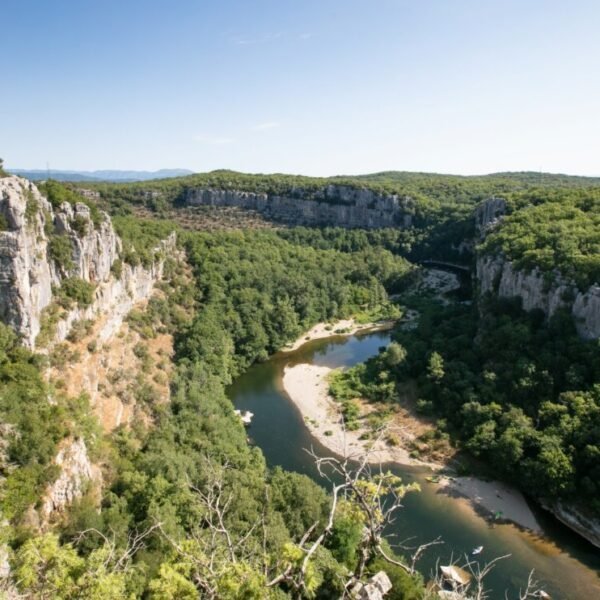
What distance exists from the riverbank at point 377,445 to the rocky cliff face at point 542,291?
1735cm

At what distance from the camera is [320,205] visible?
126 metres

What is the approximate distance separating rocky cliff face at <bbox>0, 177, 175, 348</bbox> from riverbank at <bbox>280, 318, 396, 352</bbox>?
26.3 m

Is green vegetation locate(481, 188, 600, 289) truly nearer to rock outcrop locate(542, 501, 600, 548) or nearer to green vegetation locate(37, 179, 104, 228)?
rock outcrop locate(542, 501, 600, 548)

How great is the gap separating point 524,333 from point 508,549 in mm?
22077

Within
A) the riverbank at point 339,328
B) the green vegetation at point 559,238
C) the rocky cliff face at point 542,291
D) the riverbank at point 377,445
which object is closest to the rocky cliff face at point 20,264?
the riverbank at point 377,445

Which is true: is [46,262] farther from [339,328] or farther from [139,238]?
[339,328]

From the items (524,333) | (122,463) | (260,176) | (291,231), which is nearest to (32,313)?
(122,463)

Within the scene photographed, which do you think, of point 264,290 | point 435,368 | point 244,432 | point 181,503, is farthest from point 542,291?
point 181,503

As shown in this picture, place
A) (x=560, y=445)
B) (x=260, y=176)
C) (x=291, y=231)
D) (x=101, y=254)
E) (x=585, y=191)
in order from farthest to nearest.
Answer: (x=260, y=176) < (x=291, y=231) < (x=585, y=191) < (x=101, y=254) < (x=560, y=445)

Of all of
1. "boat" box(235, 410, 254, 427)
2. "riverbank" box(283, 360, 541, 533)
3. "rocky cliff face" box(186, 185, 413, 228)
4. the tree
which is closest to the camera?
"riverbank" box(283, 360, 541, 533)

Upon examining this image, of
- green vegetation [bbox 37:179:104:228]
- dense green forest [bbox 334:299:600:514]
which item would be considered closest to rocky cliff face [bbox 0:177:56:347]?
green vegetation [bbox 37:179:104:228]

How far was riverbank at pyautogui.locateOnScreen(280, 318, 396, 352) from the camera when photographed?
232 feet

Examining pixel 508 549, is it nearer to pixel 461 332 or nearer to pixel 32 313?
pixel 461 332

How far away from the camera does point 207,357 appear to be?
5144cm
